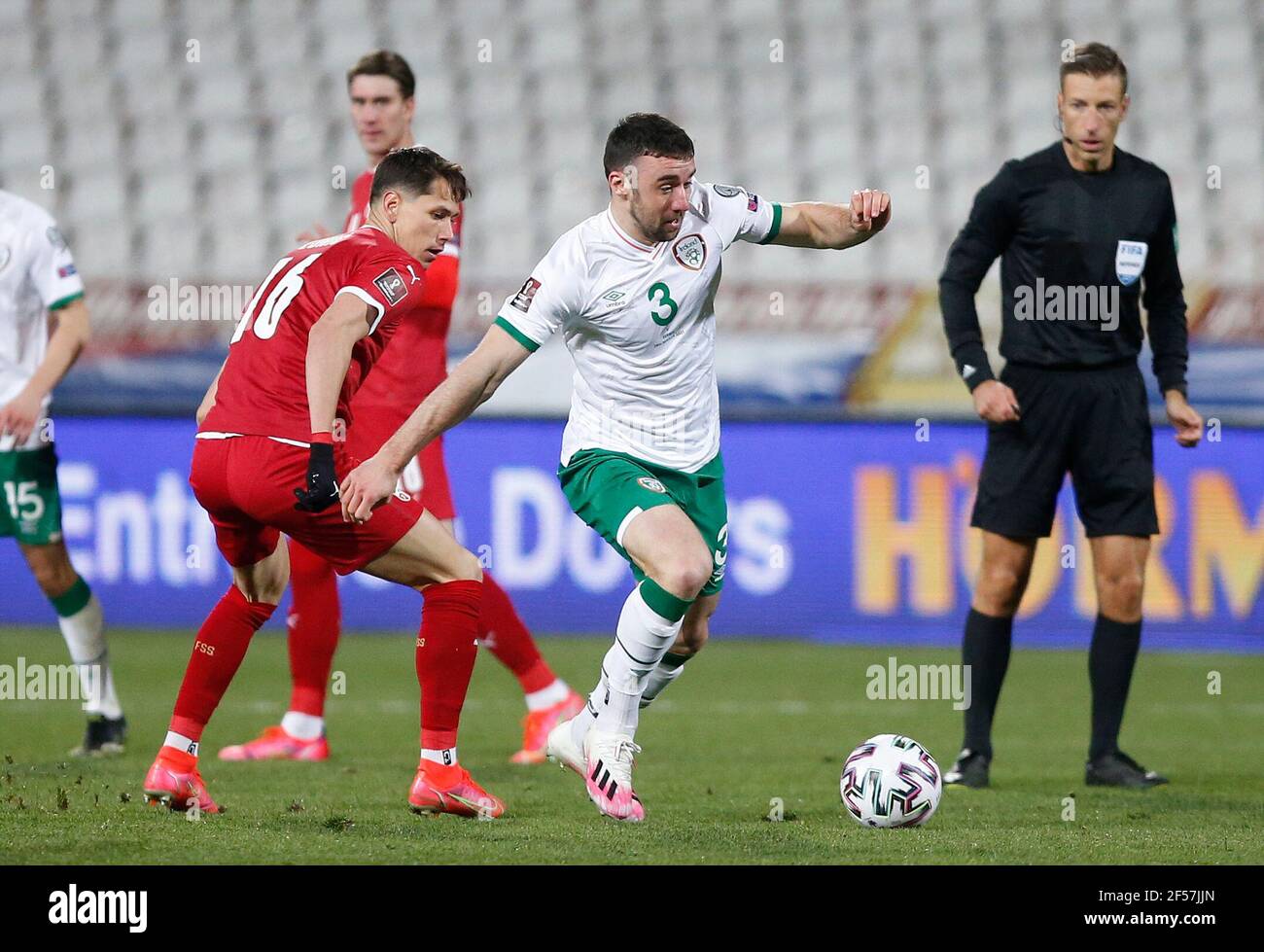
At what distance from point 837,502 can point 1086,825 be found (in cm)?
555

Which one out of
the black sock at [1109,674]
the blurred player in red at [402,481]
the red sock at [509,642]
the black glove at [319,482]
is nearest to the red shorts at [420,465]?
the blurred player in red at [402,481]

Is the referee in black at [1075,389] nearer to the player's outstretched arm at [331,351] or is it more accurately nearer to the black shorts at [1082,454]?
the black shorts at [1082,454]

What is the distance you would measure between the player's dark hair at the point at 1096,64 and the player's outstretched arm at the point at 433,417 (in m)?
2.27

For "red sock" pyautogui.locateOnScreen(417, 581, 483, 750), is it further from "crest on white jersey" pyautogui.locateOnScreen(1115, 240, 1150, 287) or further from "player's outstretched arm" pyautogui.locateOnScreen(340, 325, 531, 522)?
"crest on white jersey" pyautogui.locateOnScreen(1115, 240, 1150, 287)

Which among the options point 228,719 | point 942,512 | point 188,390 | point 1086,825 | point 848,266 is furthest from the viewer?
point 848,266

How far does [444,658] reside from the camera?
4965 millimetres

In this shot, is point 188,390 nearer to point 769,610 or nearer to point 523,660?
point 769,610

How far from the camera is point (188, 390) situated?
37.6 feet

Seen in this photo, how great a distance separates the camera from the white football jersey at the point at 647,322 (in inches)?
198

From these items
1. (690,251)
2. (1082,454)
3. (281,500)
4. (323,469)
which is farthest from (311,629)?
(1082,454)

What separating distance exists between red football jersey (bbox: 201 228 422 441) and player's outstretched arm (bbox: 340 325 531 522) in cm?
30

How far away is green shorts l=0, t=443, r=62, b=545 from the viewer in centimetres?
654

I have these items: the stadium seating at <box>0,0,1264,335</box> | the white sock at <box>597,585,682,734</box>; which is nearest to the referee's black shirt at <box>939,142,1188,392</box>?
the white sock at <box>597,585,682,734</box>
